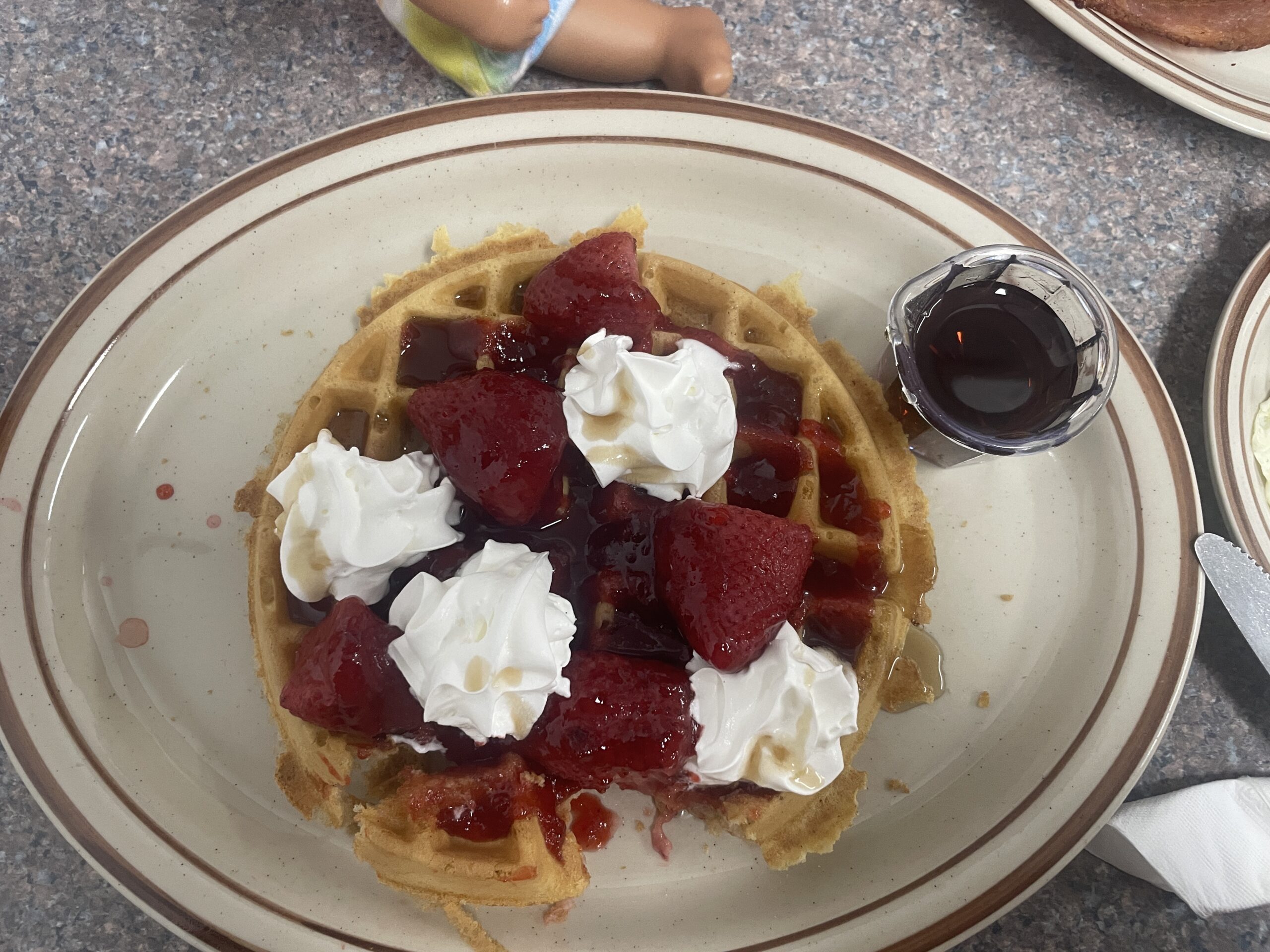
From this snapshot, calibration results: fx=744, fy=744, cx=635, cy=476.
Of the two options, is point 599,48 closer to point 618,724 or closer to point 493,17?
point 493,17

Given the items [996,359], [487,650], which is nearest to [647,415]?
[487,650]

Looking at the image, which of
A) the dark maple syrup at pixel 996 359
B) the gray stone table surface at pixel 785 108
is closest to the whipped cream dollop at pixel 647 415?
the dark maple syrup at pixel 996 359

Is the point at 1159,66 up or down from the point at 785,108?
up

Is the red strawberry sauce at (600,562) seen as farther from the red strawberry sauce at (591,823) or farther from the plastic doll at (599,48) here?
the plastic doll at (599,48)

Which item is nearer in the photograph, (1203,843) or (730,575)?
(730,575)

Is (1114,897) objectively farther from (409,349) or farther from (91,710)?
(91,710)

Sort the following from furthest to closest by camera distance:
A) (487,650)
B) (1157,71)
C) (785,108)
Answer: (785,108) < (1157,71) < (487,650)

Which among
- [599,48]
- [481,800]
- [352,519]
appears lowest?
[481,800]
